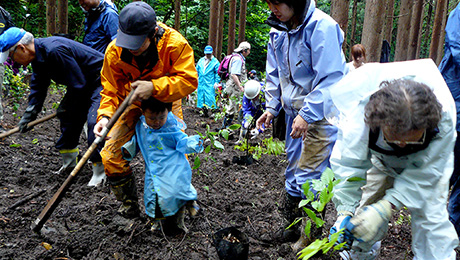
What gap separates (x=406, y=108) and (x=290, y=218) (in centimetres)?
181

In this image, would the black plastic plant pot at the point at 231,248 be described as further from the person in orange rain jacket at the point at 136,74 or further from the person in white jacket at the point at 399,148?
the person in orange rain jacket at the point at 136,74

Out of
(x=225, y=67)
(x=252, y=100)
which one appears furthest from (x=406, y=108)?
(x=225, y=67)

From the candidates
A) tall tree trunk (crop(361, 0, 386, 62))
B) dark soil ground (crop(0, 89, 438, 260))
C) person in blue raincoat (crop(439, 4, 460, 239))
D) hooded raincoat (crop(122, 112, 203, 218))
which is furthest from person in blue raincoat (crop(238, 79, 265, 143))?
person in blue raincoat (crop(439, 4, 460, 239))

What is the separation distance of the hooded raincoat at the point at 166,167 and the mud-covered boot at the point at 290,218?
2.81ft

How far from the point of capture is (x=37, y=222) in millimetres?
2648

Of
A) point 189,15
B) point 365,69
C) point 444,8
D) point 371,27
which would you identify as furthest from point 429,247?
point 189,15

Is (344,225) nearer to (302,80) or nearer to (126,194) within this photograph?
(302,80)

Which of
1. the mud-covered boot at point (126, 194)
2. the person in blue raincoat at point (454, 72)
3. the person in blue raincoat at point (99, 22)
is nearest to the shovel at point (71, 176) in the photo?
the mud-covered boot at point (126, 194)

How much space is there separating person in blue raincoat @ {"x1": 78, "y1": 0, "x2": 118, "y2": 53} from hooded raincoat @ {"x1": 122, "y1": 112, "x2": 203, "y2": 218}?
6.52 ft

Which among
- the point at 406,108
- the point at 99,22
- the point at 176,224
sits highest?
the point at 406,108

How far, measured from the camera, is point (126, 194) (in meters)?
3.08

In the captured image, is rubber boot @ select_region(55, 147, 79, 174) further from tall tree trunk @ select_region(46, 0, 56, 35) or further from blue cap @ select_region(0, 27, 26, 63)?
tall tree trunk @ select_region(46, 0, 56, 35)

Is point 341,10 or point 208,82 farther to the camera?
point 208,82

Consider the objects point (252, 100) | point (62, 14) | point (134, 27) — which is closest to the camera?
point (134, 27)
